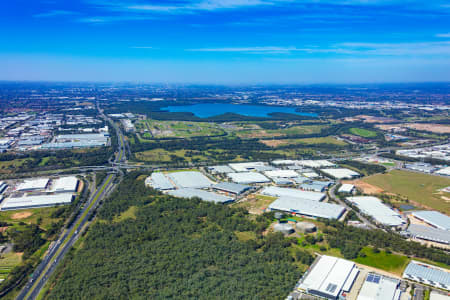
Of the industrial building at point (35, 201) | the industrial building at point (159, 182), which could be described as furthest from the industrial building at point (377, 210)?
the industrial building at point (35, 201)

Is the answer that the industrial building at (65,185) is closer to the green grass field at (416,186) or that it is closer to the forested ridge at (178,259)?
the forested ridge at (178,259)

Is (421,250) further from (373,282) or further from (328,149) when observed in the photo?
(328,149)

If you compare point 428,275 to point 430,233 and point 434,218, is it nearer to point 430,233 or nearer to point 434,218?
point 430,233

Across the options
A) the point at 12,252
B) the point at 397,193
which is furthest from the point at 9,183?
the point at 397,193

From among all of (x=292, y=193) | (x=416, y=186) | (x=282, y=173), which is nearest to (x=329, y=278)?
(x=292, y=193)

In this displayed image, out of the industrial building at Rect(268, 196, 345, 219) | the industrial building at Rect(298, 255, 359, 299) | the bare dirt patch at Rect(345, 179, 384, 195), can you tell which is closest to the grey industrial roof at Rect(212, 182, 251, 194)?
the industrial building at Rect(268, 196, 345, 219)

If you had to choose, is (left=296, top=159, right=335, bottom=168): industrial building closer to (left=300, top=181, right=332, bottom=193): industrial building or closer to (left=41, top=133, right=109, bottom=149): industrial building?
(left=300, top=181, right=332, bottom=193): industrial building
